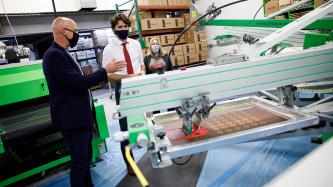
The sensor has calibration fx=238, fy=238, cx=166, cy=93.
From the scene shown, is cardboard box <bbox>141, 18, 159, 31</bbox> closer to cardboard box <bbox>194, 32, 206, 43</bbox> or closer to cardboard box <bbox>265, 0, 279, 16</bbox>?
cardboard box <bbox>194, 32, 206, 43</bbox>

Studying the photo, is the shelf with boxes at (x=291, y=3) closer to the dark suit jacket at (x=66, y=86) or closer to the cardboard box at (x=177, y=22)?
the cardboard box at (x=177, y=22)

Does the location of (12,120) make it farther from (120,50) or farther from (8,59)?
(120,50)

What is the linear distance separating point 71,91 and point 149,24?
14.0ft

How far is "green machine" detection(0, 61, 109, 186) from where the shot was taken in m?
2.25

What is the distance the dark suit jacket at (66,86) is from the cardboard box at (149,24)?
400cm

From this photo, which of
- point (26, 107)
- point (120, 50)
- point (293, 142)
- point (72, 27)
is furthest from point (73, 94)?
point (293, 142)

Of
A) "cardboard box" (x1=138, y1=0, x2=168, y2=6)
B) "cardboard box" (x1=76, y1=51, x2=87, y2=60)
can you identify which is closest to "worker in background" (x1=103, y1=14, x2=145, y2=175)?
"cardboard box" (x1=138, y1=0, x2=168, y2=6)

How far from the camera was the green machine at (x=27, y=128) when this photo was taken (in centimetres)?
225

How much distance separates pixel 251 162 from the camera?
7.56ft

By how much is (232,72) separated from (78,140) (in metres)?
1.29

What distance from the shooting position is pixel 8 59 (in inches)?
93.4

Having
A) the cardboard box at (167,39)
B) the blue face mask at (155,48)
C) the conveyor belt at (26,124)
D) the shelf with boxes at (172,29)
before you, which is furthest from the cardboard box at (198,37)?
the conveyor belt at (26,124)

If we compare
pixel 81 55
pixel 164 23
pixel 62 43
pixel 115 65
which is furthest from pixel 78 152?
pixel 81 55

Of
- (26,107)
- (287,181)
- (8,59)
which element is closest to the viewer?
(287,181)
